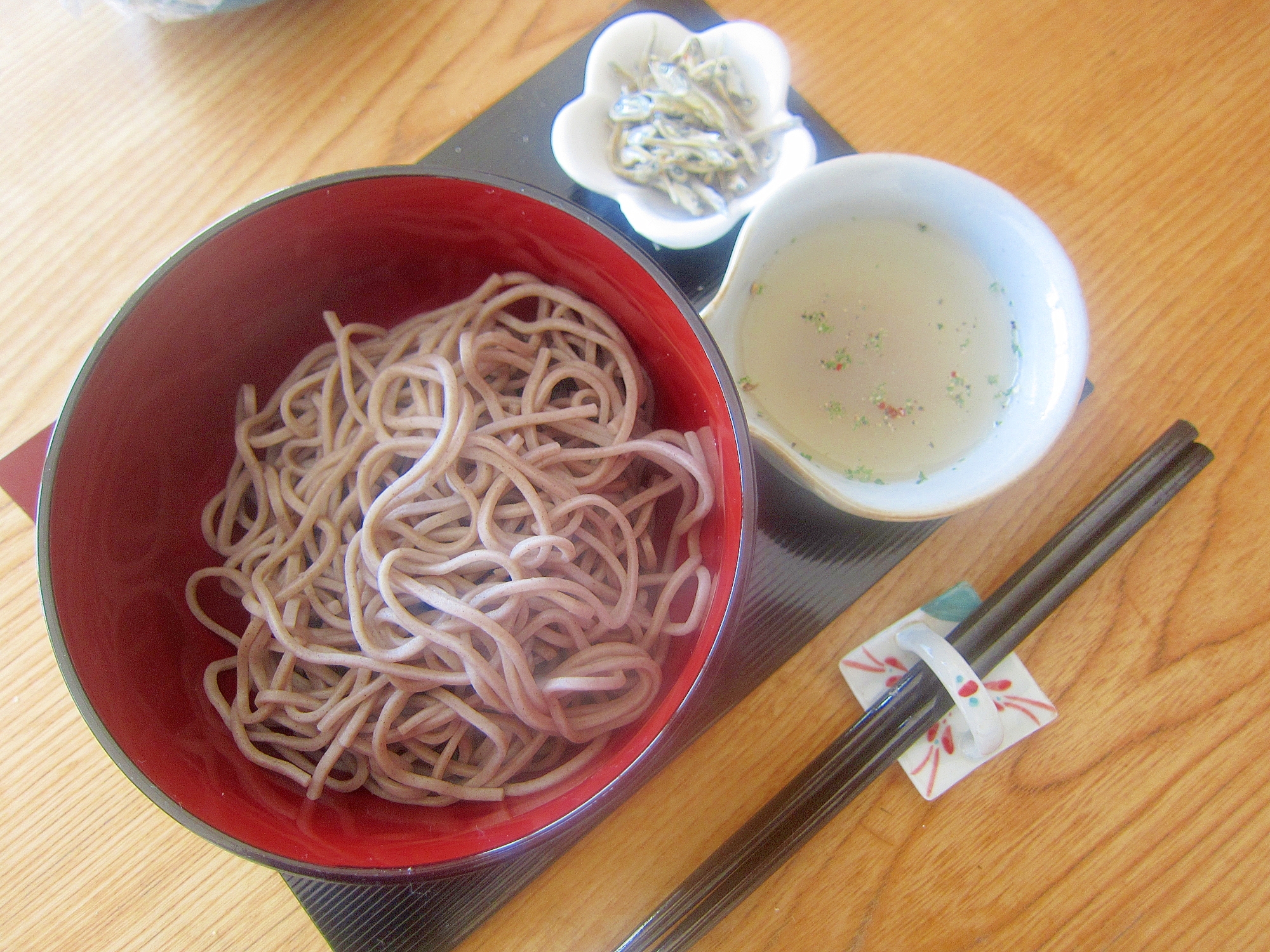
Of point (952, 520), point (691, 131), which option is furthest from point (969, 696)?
point (691, 131)

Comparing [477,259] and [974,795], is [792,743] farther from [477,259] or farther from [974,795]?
[477,259]

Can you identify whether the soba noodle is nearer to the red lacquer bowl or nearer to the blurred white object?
the red lacquer bowl

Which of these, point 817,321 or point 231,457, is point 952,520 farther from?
point 231,457

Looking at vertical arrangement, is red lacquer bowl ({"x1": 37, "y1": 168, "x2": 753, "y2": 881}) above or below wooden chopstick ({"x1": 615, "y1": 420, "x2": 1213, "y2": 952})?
above

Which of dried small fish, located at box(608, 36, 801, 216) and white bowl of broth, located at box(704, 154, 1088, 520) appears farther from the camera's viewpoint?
dried small fish, located at box(608, 36, 801, 216)

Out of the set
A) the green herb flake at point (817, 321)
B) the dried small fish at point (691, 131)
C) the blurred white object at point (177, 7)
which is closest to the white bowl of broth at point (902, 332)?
the green herb flake at point (817, 321)

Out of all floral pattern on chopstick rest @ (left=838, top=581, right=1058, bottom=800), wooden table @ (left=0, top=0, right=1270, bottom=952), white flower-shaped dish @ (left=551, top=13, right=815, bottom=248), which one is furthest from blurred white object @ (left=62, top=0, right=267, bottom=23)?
floral pattern on chopstick rest @ (left=838, top=581, right=1058, bottom=800)
